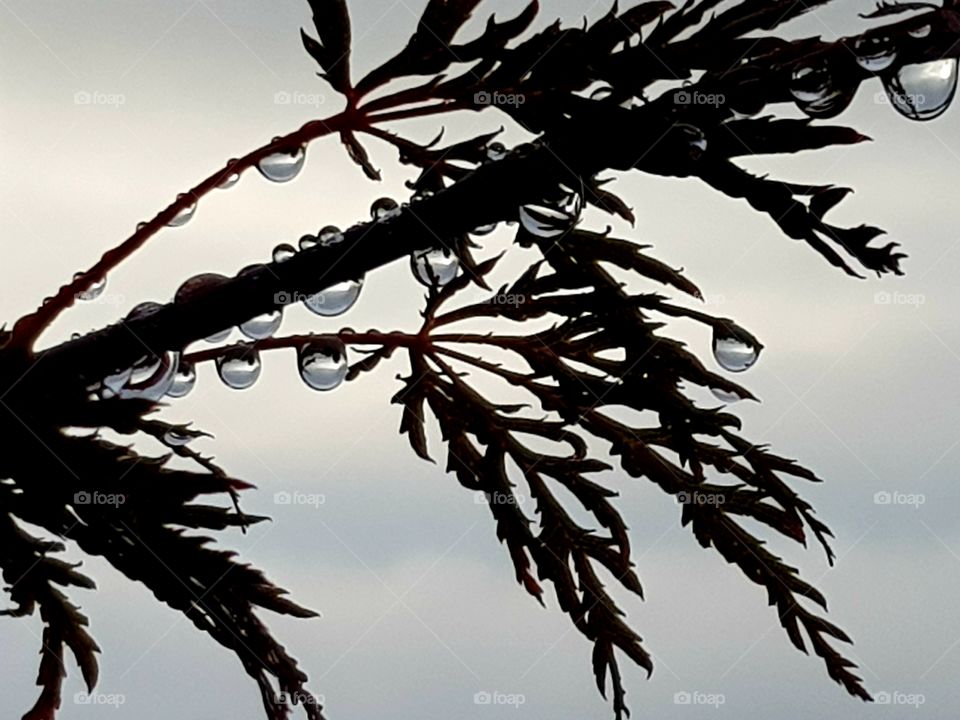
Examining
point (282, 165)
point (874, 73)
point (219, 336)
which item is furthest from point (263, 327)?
point (874, 73)

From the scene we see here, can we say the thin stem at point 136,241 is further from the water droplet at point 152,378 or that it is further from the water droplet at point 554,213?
the water droplet at point 554,213

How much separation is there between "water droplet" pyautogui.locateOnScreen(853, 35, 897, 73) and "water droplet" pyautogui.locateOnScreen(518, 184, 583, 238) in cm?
17

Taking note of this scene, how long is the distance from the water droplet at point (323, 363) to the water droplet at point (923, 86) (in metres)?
0.50

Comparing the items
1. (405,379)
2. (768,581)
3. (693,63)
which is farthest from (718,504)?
(693,63)

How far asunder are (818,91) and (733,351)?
1.09 feet

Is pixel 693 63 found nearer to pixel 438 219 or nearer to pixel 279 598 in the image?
pixel 438 219

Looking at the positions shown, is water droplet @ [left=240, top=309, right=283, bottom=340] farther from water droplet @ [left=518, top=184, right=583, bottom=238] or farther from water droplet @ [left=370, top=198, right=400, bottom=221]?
water droplet @ [left=518, top=184, right=583, bottom=238]

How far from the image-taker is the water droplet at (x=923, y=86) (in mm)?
633

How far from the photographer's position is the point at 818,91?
2.09ft

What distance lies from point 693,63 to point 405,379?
17.5 inches

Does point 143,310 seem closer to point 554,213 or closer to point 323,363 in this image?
point 323,363

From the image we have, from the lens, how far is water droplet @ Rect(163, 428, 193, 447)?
94cm

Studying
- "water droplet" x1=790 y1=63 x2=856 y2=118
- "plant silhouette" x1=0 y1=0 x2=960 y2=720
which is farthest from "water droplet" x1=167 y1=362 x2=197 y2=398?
"water droplet" x1=790 y1=63 x2=856 y2=118

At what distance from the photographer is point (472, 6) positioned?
978mm
